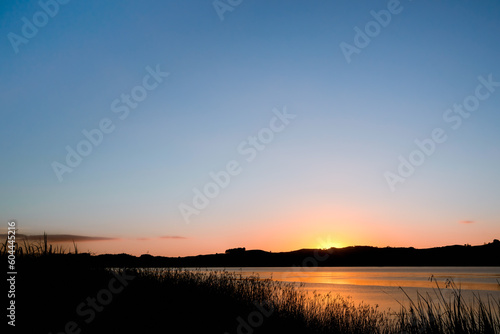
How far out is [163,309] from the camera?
44.8ft

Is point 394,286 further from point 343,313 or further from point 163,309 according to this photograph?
point 163,309

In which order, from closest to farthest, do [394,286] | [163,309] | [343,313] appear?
[163,309], [343,313], [394,286]

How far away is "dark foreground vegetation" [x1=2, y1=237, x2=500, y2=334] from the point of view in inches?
421

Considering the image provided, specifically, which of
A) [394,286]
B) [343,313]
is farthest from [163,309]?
[394,286]

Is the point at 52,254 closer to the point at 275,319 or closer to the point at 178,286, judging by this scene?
the point at 178,286

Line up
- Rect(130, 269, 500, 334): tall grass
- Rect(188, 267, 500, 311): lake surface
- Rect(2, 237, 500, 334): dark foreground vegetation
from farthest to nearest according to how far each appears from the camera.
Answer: Rect(188, 267, 500, 311): lake surface, Rect(2, 237, 500, 334): dark foreground vegetation, Rect(130, 269, 500, 334): tall grass

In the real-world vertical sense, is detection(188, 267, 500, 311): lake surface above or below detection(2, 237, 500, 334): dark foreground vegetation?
below

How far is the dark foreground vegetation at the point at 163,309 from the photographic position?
10.7 meters

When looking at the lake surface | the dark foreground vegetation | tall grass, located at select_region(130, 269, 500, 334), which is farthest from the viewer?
the lake surface

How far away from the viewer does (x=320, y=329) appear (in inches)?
523

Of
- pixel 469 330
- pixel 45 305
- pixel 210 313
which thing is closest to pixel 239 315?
pixel 210 313

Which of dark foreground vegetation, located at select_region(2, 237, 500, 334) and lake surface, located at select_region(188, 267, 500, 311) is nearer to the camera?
dark foreground vegetation, located at select_region(2, 237, 500, 334)

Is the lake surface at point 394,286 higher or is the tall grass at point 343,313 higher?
the tall grass at point 343,313

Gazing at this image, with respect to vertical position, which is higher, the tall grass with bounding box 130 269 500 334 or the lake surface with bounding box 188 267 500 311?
the tall grass with bounding box 130 269 500 334
